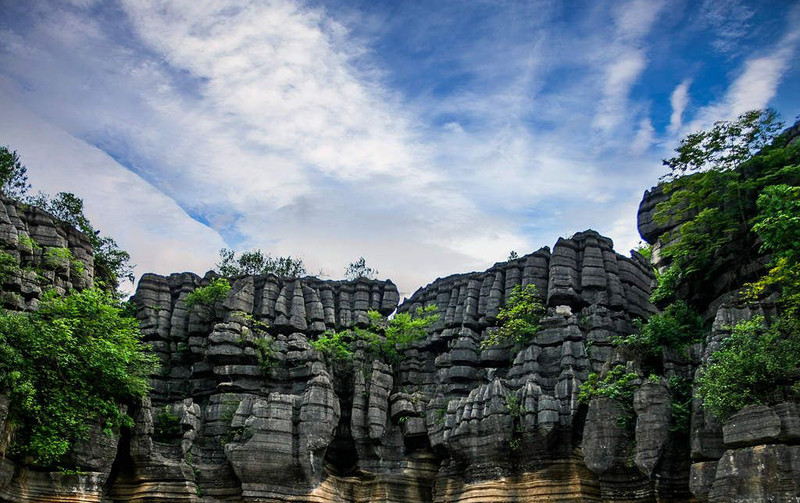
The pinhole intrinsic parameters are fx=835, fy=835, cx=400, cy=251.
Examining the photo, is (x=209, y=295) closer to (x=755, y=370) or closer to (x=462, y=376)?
(x=462, y=376)

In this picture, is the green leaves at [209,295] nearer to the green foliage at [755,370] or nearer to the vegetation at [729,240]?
the vegetation at [729,240]

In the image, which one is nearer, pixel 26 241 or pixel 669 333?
pixel 669 333

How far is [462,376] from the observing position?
29.8m

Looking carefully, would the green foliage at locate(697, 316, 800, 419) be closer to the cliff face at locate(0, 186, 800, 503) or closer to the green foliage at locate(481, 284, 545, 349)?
the cliff face at locate(0, 186, 800, 503)

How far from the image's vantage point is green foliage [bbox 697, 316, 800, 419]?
19.0 m

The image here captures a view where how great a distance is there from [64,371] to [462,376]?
1326 cm

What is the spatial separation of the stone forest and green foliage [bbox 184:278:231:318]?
78 mm

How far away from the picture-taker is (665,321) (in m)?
24.8

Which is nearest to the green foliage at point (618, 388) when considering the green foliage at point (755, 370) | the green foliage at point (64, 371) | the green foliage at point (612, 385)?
the green foliage at point (612, 385)

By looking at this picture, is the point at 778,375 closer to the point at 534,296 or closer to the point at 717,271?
the point at 717,271

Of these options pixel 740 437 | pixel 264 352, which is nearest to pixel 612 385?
pixel 740 437

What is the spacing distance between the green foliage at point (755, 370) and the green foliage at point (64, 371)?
1656cm

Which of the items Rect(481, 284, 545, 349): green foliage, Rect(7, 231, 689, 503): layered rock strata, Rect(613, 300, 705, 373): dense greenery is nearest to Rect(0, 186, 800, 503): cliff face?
Rect(7, 231, 689, 503): layered rock strata

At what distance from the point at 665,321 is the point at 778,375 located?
592cm
